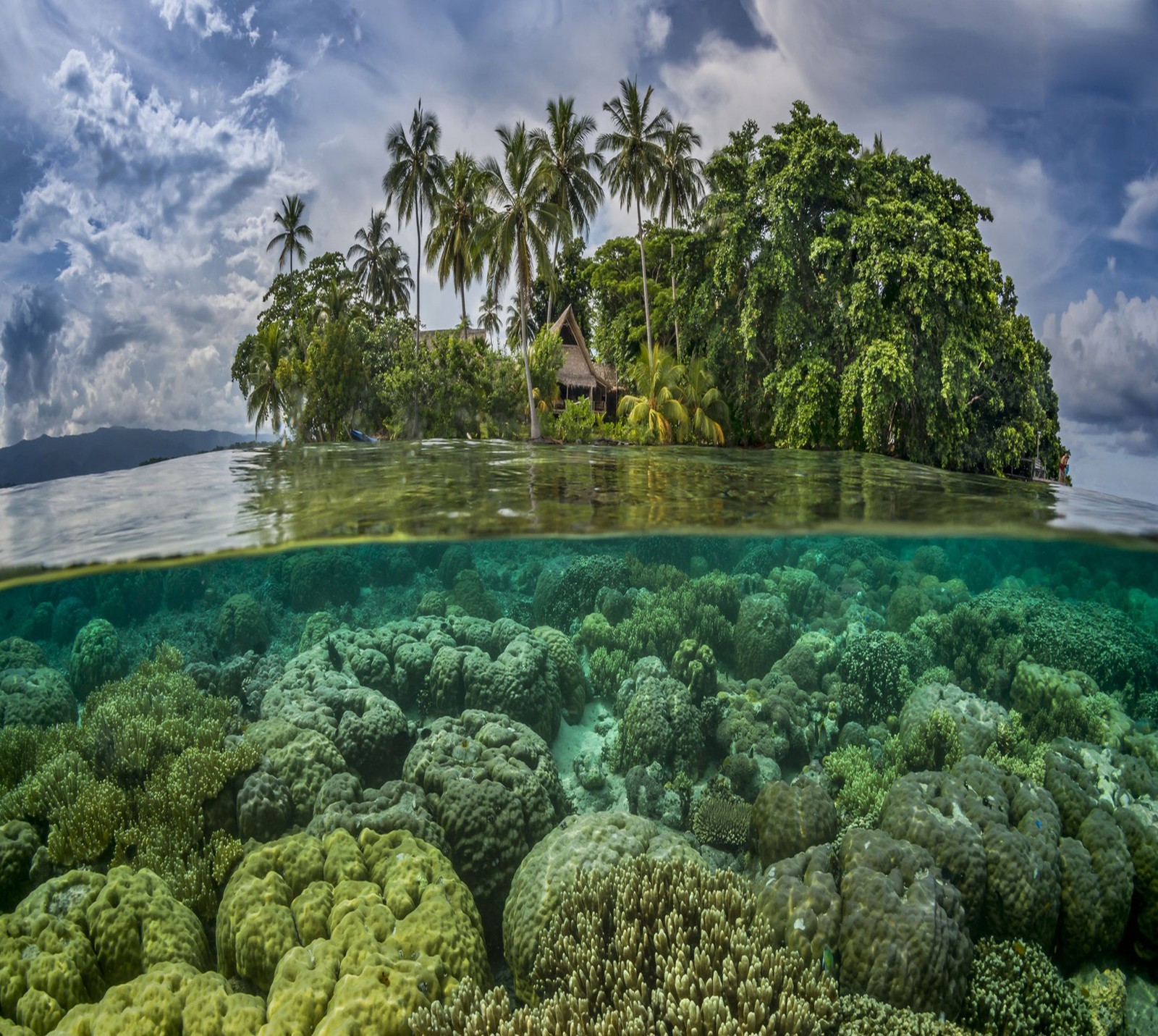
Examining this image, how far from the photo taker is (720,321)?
26.1m

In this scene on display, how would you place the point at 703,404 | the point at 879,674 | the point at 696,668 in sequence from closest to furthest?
the point at 696,668 → the point at 879,674 → the point at 703,404

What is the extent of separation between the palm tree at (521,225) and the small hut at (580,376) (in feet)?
26.9

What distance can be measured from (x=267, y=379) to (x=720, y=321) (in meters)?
26.8

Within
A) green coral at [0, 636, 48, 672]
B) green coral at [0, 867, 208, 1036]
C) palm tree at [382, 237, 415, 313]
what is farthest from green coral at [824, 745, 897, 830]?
palm tree at [382, 237, 415, 313]

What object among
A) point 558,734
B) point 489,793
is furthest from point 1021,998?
point 558,734

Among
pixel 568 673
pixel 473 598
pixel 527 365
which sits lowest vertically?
pixel 568 673

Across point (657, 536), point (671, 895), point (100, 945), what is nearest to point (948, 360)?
point (657, 536)

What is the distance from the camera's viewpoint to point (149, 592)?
12453 millimetres

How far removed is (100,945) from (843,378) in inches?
843

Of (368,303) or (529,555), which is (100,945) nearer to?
(529,555)

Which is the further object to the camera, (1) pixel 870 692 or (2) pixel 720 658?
(2) pixel 720 658

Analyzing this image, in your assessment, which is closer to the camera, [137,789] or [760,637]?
[137,789]

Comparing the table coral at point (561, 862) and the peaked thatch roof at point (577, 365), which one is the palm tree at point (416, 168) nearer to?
the peaked thatch roof at point (577, 365)

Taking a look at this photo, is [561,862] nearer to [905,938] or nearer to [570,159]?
[905,938]
